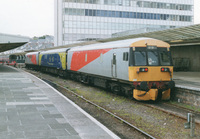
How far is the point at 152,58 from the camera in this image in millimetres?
12828

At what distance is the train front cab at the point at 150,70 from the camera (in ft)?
40.7

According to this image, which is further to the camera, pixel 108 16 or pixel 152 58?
pixel 108 16

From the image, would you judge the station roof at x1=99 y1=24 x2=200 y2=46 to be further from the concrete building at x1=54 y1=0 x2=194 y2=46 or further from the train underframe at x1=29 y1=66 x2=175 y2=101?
the concrete building at x1=54 y1=0 x2=194 y2=46

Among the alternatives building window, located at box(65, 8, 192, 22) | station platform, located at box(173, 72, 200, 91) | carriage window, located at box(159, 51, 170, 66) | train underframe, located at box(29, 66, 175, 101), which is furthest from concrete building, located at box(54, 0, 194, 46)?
carriage window, located at box(159, 51, 170, 66)

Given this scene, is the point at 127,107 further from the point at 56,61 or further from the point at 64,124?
the point at 56,61

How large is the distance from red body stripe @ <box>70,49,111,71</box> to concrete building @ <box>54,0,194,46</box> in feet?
126

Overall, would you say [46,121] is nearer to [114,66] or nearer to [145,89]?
[145,89]

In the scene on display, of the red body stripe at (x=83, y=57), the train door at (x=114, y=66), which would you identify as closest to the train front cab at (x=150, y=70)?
the train door at (x=114, y=66)

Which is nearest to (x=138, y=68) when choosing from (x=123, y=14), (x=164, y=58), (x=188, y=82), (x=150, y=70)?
(x=150, y=70)

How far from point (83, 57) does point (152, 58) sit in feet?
26.3

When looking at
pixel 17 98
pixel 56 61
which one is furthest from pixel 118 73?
pixel 56 61

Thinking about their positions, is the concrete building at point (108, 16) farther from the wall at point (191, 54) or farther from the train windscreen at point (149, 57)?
the train windscreen at point (149, 57)

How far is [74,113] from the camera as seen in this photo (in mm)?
9789

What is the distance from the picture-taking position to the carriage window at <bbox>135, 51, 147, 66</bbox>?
12539 millimetres
